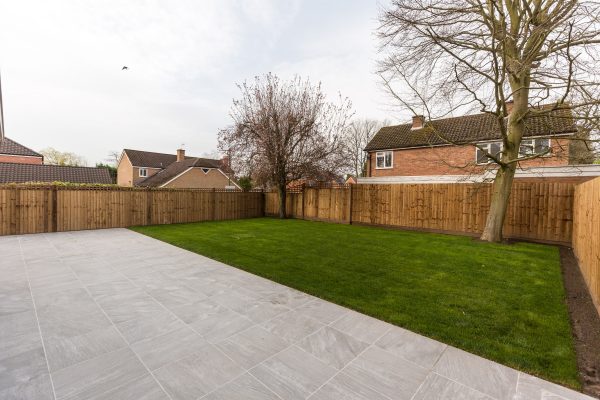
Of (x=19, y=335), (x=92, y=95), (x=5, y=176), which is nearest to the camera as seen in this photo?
(x=19, y=335)

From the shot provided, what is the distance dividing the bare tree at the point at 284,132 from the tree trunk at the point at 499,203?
24.5 ft

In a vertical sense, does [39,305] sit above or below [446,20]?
below

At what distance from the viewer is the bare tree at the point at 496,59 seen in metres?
6.26

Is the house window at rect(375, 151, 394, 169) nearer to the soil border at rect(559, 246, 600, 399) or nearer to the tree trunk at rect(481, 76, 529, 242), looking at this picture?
the tree trunk at rect(481, 76, 529, 242)

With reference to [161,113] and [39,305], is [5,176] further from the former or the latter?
[39,305]

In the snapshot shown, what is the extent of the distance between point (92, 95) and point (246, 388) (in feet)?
62.4

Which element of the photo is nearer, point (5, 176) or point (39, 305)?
point (39, 305)

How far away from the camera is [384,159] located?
1847cm

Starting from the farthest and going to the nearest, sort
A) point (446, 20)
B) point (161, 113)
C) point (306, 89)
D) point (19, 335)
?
point (161, 113) → point (306, 89) → point (446, 20) → point (19, 335)

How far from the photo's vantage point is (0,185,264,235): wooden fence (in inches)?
374

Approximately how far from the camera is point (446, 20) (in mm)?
7621

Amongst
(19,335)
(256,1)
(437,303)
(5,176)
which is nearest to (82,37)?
(256,1)

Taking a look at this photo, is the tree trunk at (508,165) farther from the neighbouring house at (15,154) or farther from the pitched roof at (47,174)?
the neighbouring house at (15,154)

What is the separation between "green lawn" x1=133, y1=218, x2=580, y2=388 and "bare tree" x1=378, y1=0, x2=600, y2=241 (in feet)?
10.4
